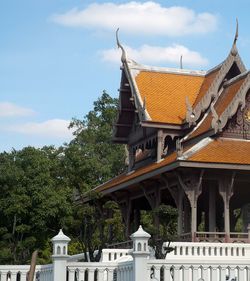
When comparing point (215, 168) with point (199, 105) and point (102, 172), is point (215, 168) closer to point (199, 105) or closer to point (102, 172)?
point (199, 105)

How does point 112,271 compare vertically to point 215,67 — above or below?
below

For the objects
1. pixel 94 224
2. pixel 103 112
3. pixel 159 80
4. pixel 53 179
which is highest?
pixel 103 112

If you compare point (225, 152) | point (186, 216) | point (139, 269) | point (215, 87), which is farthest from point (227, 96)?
point (139, 269)

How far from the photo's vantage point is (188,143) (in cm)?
2341

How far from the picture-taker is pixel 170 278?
38.3 feet

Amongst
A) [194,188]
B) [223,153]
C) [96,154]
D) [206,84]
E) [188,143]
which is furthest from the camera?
[96,154]

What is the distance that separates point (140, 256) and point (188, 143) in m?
12.3

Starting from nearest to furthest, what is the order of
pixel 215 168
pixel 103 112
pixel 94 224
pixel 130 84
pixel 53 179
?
pixel 215 168 < pixel 94 224 < pixel 130 84 < pixel 53 179 < pixel 103 112

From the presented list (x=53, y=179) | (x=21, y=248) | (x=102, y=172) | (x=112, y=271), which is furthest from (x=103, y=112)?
(x=112, y=271)

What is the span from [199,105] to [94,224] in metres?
5.40

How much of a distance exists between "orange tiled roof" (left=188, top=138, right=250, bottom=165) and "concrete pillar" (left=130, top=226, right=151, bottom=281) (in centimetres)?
853

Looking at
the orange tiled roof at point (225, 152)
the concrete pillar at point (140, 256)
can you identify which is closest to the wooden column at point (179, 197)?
the orange tiled roof at point (225, 152)

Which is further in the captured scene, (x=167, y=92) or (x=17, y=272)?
(x=167, y=92)

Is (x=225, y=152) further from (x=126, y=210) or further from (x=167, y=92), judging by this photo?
(x=126, y=210)
